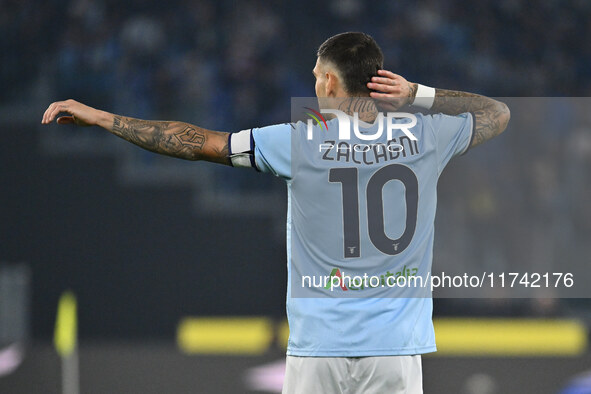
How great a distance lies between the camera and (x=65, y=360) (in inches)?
211

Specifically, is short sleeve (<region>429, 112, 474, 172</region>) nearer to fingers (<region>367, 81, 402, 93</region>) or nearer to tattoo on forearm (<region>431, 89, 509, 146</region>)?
tattoo on forearm (<region>431, 89, 509, 146</region>)

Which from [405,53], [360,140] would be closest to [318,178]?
[360,140]

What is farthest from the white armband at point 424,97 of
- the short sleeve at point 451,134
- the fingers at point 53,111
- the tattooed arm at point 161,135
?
the fingers at point 53,111

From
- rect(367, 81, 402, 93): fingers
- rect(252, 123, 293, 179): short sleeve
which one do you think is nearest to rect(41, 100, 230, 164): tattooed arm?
rect(252, 123, 293, 179): short sleeve

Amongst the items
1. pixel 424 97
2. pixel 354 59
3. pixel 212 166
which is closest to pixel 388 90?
pixel 354 59

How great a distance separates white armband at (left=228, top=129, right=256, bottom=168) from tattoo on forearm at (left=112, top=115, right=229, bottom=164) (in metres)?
0.02

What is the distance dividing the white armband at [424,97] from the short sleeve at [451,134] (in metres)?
0.15

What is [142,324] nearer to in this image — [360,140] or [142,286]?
[142,286]

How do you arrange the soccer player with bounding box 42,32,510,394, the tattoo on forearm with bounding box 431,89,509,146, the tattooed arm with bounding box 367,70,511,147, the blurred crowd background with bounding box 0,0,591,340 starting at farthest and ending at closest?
the blurred crowd background with bounding box 0,0,591,340
the tattoo on forearm with bounding box 431,89,509,146
the tattooed arm with bounding box 367,70,511,147
the soccer player with bounding box 42,32,510,394

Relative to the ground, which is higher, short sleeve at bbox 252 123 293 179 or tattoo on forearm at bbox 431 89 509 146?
tattoo on forearm at bbox 431 89 509 146

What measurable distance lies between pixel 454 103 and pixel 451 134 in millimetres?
317

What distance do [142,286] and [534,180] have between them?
12.7 ft

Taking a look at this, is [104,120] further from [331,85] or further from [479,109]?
[479,109]

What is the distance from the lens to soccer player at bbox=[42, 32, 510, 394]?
235 cm
